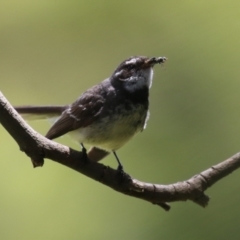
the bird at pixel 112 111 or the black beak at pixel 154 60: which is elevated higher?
the black beak at pixel 154 60

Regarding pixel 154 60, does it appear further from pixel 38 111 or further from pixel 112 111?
pixel 38 111

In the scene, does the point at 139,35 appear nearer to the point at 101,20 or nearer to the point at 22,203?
the point at 101,20

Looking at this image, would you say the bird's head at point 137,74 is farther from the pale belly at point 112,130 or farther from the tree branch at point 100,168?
the tree branch at point 100,168

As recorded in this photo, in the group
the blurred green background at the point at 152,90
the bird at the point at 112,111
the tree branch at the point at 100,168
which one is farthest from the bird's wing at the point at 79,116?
the blurred green background at the point at 152,90

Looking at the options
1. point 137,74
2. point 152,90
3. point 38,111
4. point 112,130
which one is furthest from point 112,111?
point 152,90

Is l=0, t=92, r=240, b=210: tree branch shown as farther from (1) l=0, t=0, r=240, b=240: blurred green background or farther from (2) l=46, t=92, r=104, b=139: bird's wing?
(1) l=0, t=0, r=240, b=240: blurred green background

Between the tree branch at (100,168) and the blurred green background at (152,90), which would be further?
the blurred green background at (152,90)

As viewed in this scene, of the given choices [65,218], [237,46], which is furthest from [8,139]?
[237,46]
